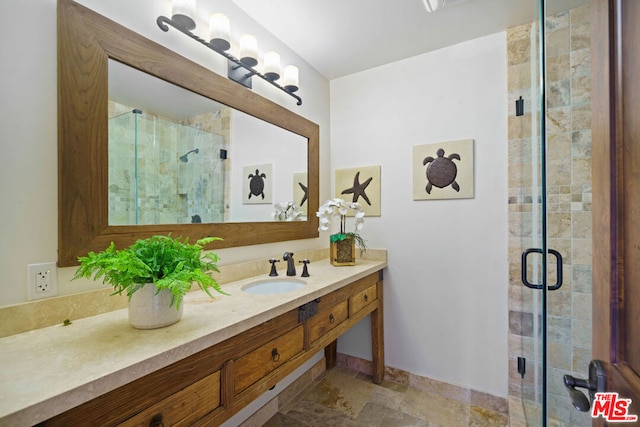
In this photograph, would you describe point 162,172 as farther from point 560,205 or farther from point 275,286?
point 560,205

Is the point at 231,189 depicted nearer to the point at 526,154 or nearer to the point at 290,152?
the point at 290,152

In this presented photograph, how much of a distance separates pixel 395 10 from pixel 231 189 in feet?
4.70

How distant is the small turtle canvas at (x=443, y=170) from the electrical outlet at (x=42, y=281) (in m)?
2.02

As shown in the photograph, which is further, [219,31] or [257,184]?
[257,184]

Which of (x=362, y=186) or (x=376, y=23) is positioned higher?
(x=376, y=23)

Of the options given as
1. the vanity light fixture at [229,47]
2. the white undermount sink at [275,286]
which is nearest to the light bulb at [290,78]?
the vanity light fixture at [229,47]

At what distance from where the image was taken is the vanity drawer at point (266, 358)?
1000 millimetres

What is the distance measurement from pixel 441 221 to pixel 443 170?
0.37 meters

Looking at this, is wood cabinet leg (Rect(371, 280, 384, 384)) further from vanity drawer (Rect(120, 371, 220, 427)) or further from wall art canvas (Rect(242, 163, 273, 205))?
vanity drawer (Rect(120, 371, 220, 427))

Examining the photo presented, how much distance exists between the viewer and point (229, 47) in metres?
1.49

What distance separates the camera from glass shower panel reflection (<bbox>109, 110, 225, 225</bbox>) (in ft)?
3.71

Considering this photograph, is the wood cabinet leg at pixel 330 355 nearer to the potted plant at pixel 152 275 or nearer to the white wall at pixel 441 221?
the white wall at pixel 441 221

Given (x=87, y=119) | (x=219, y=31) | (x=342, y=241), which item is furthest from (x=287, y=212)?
(x=87, y=119)

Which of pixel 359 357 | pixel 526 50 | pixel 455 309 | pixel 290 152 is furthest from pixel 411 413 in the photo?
pixel 526 50
